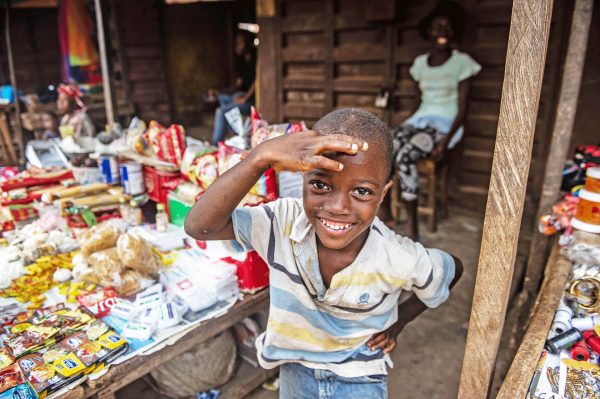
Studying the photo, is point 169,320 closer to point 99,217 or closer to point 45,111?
point 99,217

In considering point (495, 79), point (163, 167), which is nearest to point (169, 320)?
point (163, 167)

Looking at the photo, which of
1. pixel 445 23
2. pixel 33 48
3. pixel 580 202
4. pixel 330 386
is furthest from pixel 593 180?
pixel 33 48

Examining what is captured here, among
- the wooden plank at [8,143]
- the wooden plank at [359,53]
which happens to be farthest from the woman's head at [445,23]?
the wooden plank at [8,143]

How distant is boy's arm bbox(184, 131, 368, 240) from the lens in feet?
3.54

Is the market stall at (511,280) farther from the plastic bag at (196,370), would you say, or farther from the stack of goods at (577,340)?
the plastic bag at (196,370)

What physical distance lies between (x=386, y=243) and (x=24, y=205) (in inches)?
99.3

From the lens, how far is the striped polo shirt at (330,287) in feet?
4.67

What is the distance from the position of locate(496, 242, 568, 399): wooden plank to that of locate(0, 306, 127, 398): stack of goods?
134 centimetres

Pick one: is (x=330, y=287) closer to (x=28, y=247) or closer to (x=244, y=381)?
(x=244, y=381)

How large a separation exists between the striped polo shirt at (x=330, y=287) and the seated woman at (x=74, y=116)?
2.81m

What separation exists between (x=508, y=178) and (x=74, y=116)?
152 inches

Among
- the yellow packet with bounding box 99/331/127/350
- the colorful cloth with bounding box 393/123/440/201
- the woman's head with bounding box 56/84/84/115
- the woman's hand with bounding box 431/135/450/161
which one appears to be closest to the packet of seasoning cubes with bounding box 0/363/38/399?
the yellow packet with bounding box 99/331/127/350

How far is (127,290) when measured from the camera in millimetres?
1895

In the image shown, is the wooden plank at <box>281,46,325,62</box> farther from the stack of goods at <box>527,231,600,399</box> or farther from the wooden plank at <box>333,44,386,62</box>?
the stack of goods at <box>527,231,600,399</box>
